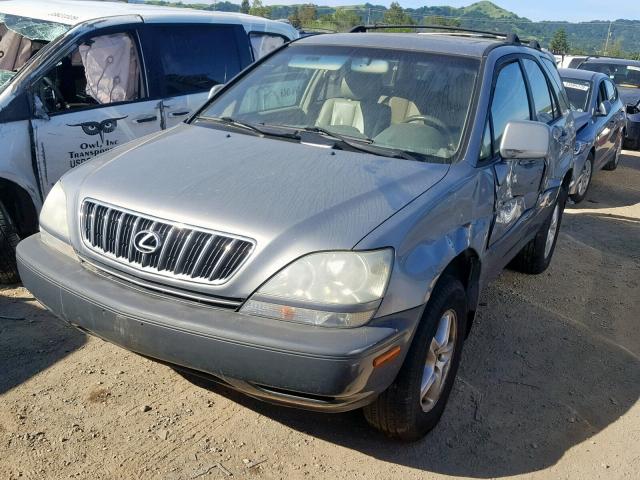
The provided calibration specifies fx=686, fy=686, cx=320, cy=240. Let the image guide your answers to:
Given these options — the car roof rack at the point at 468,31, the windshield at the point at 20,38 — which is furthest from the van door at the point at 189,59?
the car roof rack at the point at 468,31

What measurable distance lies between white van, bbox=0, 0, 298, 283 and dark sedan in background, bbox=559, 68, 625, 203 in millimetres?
4216

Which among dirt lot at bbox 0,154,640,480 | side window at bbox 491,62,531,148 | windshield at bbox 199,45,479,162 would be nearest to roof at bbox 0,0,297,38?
windshield at bbox 199,45,479,162

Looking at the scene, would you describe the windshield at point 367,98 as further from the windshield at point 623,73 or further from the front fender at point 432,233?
the windshield at point 623,73

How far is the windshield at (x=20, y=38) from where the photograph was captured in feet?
16.7

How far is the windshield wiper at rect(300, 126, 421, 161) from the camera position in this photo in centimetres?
336

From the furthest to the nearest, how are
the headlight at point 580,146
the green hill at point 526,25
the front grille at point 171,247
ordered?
the green hill at point 526,25 → the headlight at point 580,146 → the front grille at point 171,247

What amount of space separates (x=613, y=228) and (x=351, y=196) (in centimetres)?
545

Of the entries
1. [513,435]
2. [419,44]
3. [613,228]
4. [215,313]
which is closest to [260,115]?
[419,44]

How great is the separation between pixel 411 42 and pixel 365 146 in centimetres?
98

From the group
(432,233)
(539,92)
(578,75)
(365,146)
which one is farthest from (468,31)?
(578,75)

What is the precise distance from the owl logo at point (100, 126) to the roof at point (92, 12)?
2.41 ft

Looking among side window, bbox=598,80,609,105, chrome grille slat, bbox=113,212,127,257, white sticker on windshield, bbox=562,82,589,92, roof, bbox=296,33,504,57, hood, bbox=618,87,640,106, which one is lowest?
hood, bbox=618,87,640,106

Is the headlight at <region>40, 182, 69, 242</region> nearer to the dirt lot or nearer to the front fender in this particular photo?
the dirt lot

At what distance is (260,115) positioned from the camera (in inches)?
153
